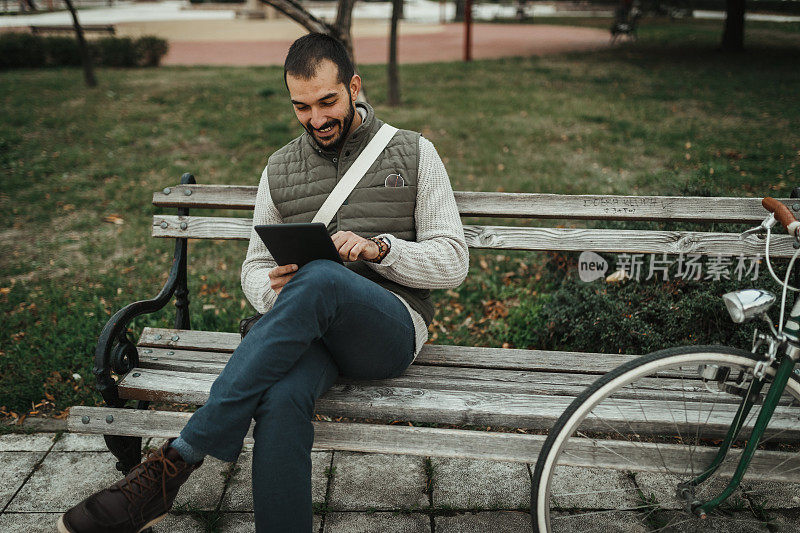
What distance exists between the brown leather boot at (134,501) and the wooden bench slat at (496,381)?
1.99 feet

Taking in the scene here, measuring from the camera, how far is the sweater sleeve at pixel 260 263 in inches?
103

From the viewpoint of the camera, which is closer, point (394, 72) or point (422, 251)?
point (422, 251)

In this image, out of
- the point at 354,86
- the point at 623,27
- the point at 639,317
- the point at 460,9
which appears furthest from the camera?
the point at 460,9

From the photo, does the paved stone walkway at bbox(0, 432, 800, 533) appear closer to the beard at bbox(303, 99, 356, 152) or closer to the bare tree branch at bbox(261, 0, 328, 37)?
the beard at bbox(303, 99, 356, 152)

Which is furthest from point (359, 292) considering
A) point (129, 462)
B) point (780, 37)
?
point (780, 37)

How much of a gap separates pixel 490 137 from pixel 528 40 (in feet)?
43.0

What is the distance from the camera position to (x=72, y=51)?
14328mm

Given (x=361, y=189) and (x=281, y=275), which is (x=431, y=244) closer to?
(x=361, y=189)

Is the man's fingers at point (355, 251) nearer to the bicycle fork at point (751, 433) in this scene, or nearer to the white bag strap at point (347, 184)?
the white bag strap at point (347, 184)

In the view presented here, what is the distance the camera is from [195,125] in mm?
8297

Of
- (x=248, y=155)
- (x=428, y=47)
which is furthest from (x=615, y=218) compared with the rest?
(x=428, y=47)

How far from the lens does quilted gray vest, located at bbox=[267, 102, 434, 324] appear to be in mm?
2629

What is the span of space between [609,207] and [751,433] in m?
1.15

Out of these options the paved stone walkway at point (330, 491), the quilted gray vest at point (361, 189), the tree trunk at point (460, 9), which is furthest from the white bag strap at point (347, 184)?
the tree trunk at point (460, 9)
